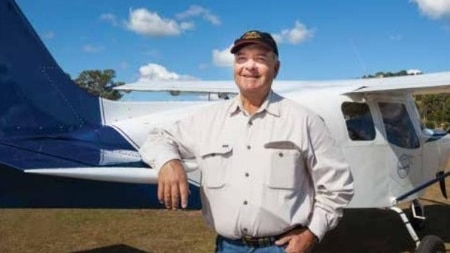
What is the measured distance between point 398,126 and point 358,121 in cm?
74

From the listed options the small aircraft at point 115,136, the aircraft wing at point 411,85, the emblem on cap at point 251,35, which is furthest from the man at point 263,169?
the aircraft wing at point 411,85

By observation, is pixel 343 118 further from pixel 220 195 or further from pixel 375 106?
pixel 220 195

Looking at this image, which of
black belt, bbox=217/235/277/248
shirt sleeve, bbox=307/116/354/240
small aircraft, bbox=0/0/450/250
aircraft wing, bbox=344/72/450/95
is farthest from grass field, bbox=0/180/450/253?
shirt sleeve, bbox=307/116/354/240

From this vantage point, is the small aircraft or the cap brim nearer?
the cap brim

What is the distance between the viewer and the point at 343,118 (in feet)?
19.9

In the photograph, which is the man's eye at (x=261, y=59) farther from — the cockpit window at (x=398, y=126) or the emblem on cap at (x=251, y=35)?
the cockpit window at (x=398, y=126)

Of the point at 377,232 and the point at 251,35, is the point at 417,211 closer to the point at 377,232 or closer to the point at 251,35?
the point at 377,232

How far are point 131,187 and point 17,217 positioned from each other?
4.67m

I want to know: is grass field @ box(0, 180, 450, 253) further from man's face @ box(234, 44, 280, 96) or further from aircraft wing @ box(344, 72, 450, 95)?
man's face @ box(234, 44, 280, 96)

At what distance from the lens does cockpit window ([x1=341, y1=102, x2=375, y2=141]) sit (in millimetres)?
6121

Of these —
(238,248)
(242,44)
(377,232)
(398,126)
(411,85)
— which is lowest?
(377,232)

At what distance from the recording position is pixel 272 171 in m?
2.21

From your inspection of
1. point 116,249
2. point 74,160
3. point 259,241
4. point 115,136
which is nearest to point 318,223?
point 259,241

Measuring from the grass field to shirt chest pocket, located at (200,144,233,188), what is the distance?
451 centimetres
